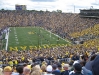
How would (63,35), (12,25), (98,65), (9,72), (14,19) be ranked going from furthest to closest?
1. (14,19)
2. (12,25)
3. (63,35)
4. (9,72)
5. (98,65)

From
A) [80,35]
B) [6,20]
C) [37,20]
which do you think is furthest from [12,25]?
[80,35]

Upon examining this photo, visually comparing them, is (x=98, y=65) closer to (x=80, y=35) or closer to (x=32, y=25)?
(x=80, y=35)

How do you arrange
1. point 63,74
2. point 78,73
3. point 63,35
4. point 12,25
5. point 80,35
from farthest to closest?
point 12,25, point 63,35, point 80,35, point 63,74, point 78,73

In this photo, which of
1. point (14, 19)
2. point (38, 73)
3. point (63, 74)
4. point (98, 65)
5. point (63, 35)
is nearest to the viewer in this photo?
point (98, 65)

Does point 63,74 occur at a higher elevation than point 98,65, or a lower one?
lower

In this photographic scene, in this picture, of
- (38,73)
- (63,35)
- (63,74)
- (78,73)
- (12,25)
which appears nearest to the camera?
(38,73)

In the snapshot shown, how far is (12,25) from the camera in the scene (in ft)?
298

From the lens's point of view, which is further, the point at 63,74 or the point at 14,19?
the point at 14,19

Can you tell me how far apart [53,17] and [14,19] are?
46.0ft

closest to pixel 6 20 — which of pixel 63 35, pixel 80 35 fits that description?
pixel 63 35

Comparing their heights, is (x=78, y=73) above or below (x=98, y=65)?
below

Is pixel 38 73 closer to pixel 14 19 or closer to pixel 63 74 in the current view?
pixel 63 74

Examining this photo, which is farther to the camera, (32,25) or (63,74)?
(32,25)

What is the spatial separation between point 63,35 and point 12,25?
31715 mm
